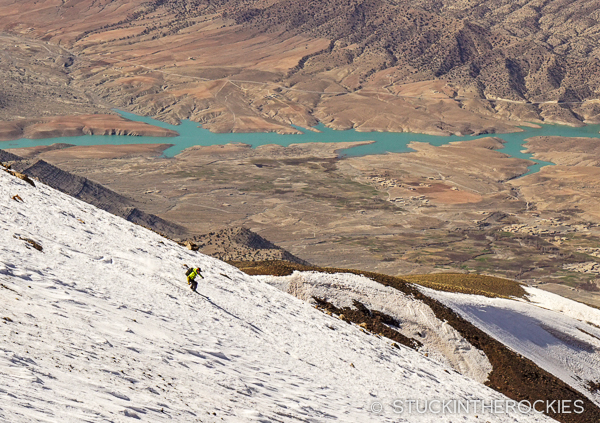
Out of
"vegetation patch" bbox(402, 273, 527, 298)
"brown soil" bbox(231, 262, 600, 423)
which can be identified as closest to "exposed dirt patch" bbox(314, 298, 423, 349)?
"brown soil" bbox(231, 262, 600, 423)

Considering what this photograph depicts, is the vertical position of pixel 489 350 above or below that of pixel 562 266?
above

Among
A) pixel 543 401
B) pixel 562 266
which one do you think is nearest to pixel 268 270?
pixel 543 401

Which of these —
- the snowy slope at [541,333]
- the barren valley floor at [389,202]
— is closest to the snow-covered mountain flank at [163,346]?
the snowy slope at [541,333]

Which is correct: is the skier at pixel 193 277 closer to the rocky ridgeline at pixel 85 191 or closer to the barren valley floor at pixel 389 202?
the barren valley floor at pixel 389 202

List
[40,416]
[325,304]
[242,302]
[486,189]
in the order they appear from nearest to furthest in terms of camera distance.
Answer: [40,416] → [242,302] → [325,304] → [486,189]

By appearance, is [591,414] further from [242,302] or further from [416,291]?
A: [242,302]
